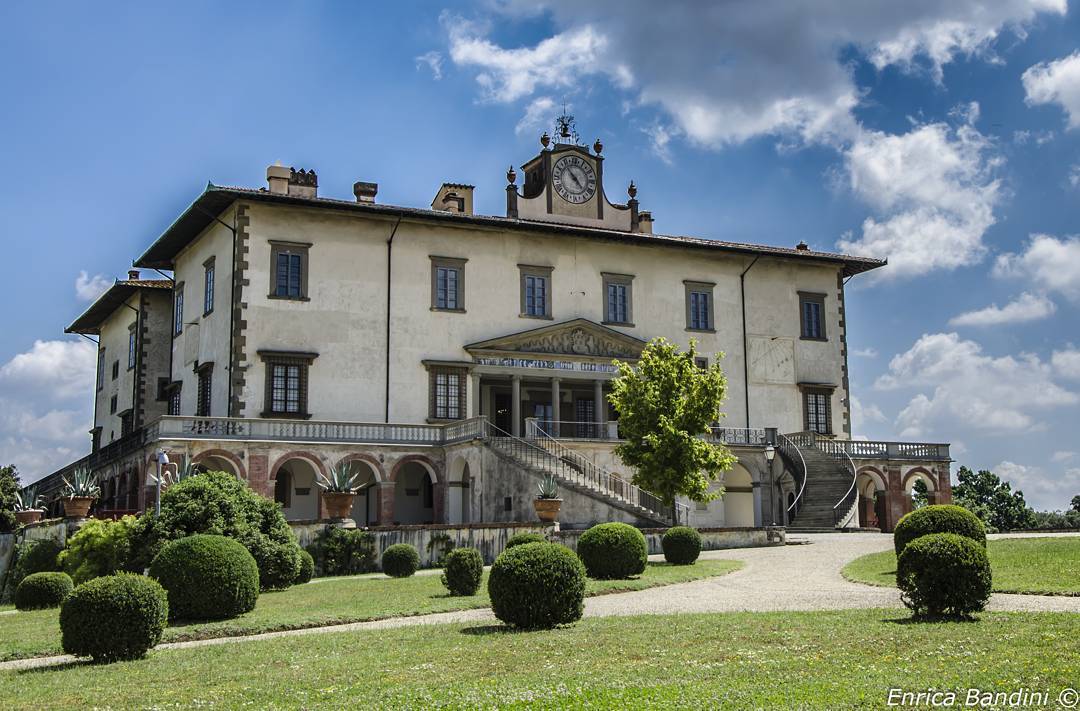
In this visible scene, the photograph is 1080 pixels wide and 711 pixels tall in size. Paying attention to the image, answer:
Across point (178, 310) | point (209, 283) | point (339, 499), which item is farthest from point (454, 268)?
point (339, 499)

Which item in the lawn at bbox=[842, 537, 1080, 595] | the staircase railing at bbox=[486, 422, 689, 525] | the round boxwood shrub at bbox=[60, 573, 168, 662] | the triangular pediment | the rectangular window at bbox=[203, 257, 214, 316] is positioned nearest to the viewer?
the round boxwood shrub at bbox=[60, 573, 168, 662]

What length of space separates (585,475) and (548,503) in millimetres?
6008

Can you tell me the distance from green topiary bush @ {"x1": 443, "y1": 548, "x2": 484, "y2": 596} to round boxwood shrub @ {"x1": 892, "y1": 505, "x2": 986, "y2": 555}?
339 inches

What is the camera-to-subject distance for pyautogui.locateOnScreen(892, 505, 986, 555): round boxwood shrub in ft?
76.4

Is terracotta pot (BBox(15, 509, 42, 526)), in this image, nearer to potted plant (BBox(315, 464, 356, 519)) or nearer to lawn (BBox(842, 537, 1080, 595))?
potted plant (BBox(315, 464, 356, 519))

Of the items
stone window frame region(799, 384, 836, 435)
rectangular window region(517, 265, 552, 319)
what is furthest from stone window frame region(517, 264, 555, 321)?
stone window frame region(799, 384, 836, 435)

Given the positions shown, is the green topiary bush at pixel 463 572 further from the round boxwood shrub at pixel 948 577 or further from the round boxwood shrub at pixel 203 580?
the round boxwood shrub at pixel 948 577

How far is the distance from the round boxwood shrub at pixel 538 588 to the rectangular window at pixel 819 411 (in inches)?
1340

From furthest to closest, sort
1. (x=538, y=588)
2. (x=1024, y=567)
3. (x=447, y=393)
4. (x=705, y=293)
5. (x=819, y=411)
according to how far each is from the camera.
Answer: (x=819, y=411) < (x=705, y=293) < (x=447, y=393) < (x=1024, y=567) < (x=538, y=588)

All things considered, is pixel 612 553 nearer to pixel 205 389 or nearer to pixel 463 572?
pixel 463 572

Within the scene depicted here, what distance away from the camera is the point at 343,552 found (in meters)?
29.6

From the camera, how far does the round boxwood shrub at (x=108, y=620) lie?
15258 mm

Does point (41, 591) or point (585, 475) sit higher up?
point (585, 475)

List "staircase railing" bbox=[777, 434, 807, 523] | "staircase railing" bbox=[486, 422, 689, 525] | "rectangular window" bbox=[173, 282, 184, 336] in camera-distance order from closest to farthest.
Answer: "staircase railing" bbox=[486, 422, 689, 525], "staircase railing" bbox=[777, 434, 807, 523], "rectangular window" bbox=[173, 282, 184, 336]
